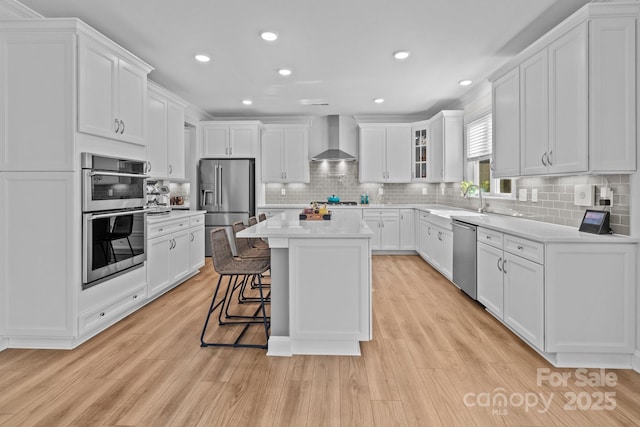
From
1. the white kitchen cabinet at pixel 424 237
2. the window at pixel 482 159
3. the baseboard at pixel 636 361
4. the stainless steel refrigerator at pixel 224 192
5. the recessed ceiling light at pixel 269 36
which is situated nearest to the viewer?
the baseboard at pixel 636 361

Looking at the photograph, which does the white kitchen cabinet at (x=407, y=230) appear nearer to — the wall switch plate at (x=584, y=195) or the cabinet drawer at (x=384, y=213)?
the cabinet drawer at (x=384, y=213)

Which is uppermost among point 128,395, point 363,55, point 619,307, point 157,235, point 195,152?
point 363,55

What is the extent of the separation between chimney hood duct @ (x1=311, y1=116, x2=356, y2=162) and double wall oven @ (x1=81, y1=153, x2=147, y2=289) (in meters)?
3.71

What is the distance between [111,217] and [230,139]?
12.1 feet

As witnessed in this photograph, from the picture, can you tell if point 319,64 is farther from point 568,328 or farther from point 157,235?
point 568,328

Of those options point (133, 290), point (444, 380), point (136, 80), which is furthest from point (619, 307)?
point (136, 80)

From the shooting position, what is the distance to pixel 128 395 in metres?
2.16

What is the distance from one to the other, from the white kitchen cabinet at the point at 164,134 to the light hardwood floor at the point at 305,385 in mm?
2145

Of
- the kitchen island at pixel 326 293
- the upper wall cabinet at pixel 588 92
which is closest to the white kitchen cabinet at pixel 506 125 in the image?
the upper wall cabinet at pixel 588 92

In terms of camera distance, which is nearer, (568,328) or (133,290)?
(568,328)

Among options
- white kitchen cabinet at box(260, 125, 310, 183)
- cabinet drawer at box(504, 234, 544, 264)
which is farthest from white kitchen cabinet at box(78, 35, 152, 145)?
cabinet drawer at box(504, 234, 544, 264)

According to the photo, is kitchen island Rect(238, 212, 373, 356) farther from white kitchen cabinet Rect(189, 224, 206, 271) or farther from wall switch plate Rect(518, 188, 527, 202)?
white kitchen cabinet Rect(189, 224, 206, 271)

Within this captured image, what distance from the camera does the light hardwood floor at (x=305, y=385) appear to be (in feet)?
6.36

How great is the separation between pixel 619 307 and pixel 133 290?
396 cm
